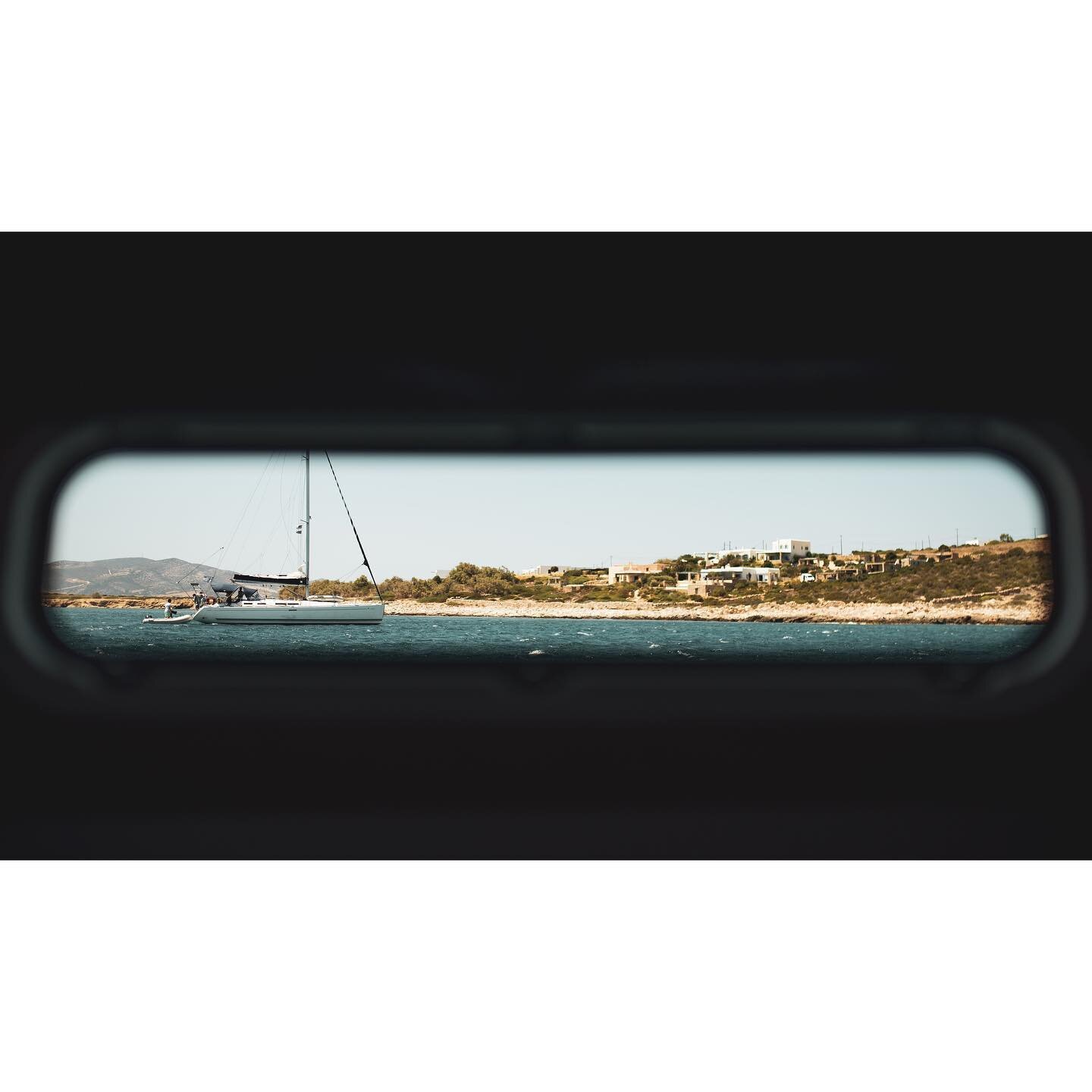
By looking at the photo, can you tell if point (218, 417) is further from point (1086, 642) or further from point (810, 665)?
point (1086, 642)

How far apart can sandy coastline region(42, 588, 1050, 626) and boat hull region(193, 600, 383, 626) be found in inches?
118

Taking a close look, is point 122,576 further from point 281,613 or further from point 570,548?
point 281,613

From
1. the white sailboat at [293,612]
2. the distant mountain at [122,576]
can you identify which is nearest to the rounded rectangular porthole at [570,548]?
the distant mountain at [122,576]

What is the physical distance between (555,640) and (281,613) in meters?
4.09

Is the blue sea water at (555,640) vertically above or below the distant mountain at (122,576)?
below

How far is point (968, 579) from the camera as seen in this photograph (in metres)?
3.22

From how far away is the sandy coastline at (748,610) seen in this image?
272 cm

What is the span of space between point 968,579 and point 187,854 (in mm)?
2809

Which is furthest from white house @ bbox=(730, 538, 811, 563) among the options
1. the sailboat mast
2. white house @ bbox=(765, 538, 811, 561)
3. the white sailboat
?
the white sailboat

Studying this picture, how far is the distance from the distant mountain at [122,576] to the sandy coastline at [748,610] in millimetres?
46

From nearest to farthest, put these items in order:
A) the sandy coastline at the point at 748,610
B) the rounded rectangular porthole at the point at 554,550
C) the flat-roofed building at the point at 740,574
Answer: the rounded rectangular porthole at the point at 554,550 < the sandy coastline at the point at 748,610 < the flat-roofed building at the point at 740,574

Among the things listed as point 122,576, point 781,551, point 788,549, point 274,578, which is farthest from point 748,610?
point 122,576

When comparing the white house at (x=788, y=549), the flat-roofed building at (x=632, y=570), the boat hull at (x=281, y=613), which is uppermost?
the white house at (x=788, y=549)

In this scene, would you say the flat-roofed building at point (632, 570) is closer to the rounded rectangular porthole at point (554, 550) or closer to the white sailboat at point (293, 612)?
the rounded rectangular porthole at point (554, 550)
